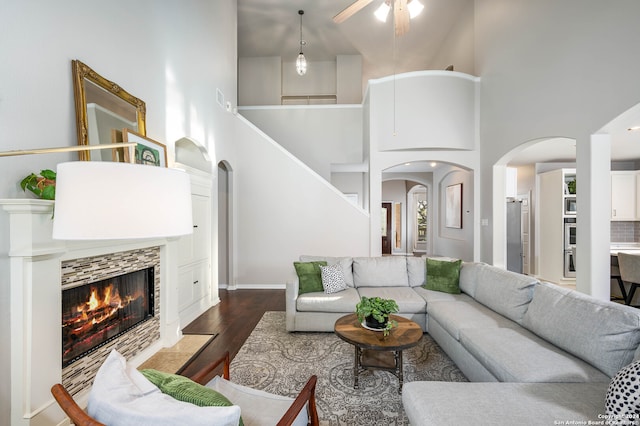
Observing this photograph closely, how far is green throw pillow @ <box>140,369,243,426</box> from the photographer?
1.02m

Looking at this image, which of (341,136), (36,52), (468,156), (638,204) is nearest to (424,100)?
(468,156)

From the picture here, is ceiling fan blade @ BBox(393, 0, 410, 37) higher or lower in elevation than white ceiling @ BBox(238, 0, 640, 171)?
lower

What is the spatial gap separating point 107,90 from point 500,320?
380 centimetres

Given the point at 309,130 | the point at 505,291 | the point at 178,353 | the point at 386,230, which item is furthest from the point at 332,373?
the point at 386,230

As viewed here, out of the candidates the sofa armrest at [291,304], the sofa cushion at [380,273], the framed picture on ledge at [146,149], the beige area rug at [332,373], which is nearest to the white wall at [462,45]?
the sofa cushion at [380,273]

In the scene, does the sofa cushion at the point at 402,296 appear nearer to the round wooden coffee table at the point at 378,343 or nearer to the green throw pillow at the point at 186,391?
the round wooden coffee table at the point at 378,343

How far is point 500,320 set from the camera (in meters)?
2.61

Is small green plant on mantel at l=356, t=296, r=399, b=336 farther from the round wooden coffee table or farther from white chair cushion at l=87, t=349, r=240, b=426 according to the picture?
white chair cushion at l=87, t=349, r=240, b=426

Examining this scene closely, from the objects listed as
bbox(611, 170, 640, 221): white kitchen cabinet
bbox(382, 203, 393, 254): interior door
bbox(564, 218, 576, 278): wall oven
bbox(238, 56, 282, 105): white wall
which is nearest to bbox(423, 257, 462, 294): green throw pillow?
bbox(564, 218, 576, 278): wall oven

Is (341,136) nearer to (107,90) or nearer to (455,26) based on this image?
(455,26)

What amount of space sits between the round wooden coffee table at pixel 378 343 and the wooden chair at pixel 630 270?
11.7 ft

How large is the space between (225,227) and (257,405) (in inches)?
183

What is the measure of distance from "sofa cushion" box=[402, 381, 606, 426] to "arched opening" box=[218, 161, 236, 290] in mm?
4457

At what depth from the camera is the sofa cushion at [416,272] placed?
12.7 feet
